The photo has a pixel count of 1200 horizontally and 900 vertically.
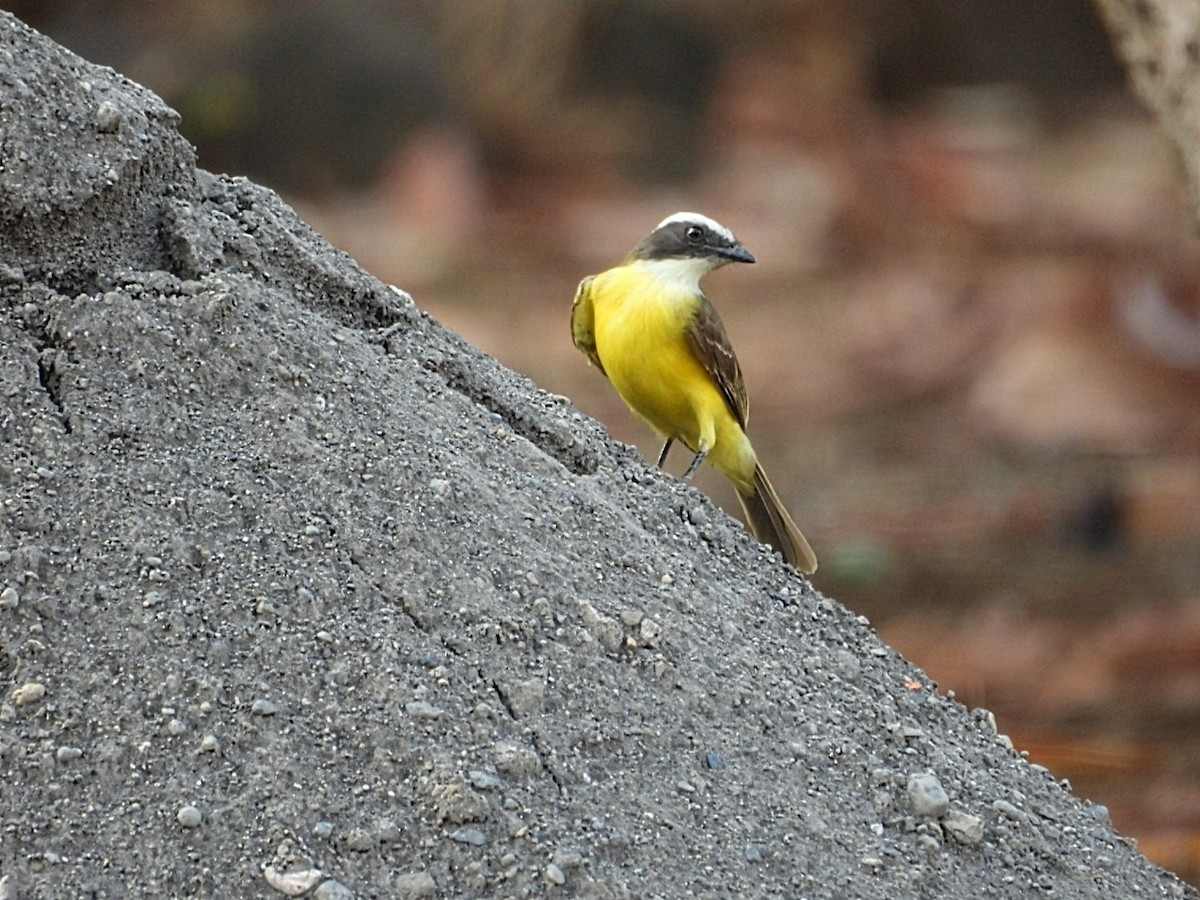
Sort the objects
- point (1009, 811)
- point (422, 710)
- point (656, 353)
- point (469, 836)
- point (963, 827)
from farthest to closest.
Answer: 1. point (656, 353)
2. point (1009, 811)
3. point (963, 827)
4. point (422, 710)
5. point (469, 836)

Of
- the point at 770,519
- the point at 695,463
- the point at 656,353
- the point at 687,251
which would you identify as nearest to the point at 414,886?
the point at 695,463

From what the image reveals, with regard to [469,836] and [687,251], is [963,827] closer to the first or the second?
[469,836]

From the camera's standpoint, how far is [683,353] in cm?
600

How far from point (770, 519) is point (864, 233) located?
40.5 ft

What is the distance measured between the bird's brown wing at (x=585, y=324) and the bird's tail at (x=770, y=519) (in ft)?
1.85

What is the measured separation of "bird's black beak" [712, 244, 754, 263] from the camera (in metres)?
6.13

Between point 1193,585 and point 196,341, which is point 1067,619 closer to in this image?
point 1193,585

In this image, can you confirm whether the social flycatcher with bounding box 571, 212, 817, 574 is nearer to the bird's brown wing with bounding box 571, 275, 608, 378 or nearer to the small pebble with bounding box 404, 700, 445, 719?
the bird's brown wing with bounding box 571, 275, 608, 378

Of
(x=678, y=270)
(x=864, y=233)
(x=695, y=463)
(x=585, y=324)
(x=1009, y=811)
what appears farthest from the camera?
(x=864, y=233)

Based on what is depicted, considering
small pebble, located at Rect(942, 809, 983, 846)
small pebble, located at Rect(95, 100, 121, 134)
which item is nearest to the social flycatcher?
small pebble, located at Rect(942, 809, 983, 846)

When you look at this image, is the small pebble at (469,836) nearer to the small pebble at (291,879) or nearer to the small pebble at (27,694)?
the small pebble at (291,879)

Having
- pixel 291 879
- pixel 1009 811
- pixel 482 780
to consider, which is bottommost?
pixel 291 879

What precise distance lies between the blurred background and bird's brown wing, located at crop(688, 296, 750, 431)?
3719mm

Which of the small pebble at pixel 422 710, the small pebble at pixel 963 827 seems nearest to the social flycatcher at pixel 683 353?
the small pebble at pixel 963 827
